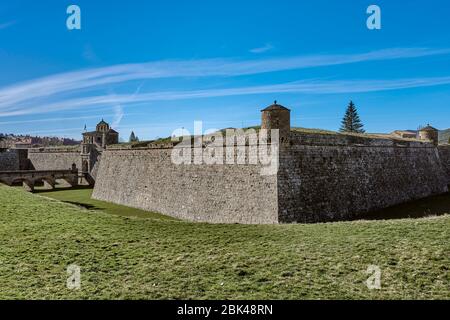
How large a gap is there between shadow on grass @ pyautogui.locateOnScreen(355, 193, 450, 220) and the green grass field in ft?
27.0

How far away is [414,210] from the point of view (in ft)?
72.1

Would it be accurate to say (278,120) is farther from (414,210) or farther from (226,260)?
(414,210)

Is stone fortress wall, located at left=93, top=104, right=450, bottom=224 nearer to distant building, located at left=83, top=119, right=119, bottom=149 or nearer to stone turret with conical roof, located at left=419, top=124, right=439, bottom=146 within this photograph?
stone turret with conical roof, located at left=419, top=124, right=439, bottom=146

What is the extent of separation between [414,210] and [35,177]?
135 ft

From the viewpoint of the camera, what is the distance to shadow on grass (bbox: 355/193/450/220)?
19.8 meters

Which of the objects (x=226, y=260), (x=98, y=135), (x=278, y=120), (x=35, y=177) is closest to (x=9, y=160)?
(x=35, y=177)

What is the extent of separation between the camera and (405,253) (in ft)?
28.5

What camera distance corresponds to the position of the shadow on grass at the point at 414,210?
779 inches

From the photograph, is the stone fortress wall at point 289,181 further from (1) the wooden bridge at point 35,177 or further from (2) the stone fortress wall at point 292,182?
(1) the wooden bridge at point 35,177

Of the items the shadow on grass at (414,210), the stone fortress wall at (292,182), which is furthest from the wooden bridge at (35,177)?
the shadow on grass at (414,210)

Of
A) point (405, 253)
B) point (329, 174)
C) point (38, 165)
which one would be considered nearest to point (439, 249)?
point (405, 253)

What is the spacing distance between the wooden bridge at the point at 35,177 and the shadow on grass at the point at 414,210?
38.8m

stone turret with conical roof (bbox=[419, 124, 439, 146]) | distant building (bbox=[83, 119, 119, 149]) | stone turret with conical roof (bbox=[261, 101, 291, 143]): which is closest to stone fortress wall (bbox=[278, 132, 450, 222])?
stone turret with conical roof (bbox=[261, 101, 291, 143])

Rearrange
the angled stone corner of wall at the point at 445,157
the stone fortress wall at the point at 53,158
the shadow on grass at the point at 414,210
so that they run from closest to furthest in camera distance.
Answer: the shadow on grass at the point at 414,210 → the angled stone corner of wall at the point at 445,157 → the stone fortress wall at the point at 53,158
